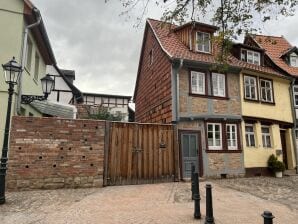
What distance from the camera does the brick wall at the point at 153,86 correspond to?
1316 cm

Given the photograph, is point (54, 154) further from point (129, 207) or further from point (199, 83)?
point (199, 83)

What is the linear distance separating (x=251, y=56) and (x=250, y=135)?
4936 mm

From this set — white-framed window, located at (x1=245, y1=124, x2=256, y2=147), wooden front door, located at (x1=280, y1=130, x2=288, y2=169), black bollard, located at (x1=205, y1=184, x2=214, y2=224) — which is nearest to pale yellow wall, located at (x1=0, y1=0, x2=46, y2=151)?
black bollard, located at (x1=205, y1=184, x2=214, y2=224)

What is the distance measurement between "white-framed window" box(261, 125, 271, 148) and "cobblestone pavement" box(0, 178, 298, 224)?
20.8 ft

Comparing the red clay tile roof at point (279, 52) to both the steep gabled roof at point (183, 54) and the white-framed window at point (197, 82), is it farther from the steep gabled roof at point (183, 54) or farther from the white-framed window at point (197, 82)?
the white-framed window at point (197, 82)

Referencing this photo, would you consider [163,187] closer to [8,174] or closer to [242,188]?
[242,188]

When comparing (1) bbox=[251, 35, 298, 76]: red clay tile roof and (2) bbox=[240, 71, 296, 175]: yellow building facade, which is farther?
(1) bbox=[251, 35, 298, 76]: red clay tile roof

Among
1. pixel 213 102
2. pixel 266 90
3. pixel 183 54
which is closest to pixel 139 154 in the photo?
pixel 213 102

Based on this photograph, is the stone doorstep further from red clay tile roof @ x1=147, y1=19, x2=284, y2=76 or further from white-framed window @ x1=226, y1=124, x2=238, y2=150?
red clay tile roof @ x1=147, y1=19, x2=284, y2=76

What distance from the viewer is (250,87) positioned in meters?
14.6

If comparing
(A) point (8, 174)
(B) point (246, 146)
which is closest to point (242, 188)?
(B) point (246, 146)

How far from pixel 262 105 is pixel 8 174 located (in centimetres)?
1245

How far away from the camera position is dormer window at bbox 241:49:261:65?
1581cm

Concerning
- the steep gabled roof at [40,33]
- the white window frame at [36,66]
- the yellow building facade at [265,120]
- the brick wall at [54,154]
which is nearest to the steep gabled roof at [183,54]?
the yellow building facade at [265,120]
